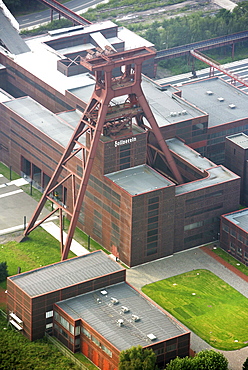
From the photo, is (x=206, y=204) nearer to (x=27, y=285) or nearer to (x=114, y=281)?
(x=114, y=281)

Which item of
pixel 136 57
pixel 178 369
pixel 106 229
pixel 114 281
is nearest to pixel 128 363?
pixel 178 369

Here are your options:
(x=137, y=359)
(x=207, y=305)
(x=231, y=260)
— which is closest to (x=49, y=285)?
(x=137, y=359)

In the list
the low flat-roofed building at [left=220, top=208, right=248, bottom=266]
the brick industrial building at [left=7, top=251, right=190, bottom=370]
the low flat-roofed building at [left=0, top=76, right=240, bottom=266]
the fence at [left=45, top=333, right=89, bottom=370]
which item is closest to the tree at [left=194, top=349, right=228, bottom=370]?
the brick industrial building at [left=7, top=251, right=190, bottom=370]

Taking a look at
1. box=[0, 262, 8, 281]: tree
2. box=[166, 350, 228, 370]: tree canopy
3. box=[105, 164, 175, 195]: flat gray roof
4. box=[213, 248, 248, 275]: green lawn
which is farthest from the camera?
box=[213, 248, 248, 275]: green lawn

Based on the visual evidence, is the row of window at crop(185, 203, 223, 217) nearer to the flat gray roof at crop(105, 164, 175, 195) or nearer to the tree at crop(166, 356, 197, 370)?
the flat gray roof at crop(105, 164, 175, 195)

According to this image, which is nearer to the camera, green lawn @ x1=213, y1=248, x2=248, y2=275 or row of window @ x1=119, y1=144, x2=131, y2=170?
row of window @ x1=119, y1=144, x2=131, y2=170

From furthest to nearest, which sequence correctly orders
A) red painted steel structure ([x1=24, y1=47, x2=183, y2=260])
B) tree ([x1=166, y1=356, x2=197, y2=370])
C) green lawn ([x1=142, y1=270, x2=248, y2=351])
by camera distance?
red painted steel structure ([x1=24, y1=47, x2=183, y2=260])
green lawn ([x1=142, y1=270, x2=248, y2=351])
tree ([x1=166, y1=356, x2=197, y2=370])
